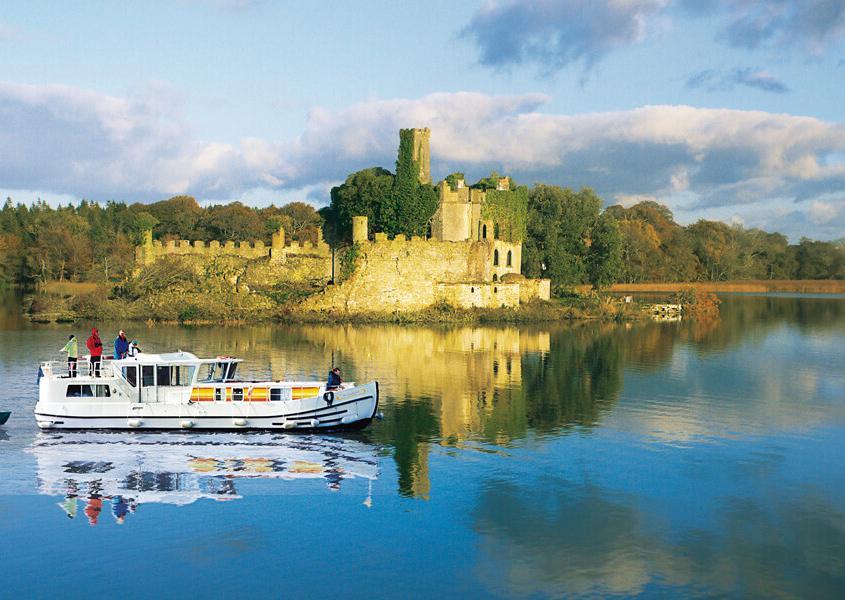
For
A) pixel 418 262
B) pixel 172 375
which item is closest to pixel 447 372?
pixel 172 375

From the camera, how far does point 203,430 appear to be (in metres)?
24.5

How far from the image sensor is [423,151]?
70000 millimetres

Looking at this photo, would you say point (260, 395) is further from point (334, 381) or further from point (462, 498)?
point (462, 498)

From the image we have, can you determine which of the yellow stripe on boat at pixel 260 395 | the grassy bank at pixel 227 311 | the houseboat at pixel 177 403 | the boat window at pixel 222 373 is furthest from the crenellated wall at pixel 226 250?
the yellow stripe on boat at pixel 260 395

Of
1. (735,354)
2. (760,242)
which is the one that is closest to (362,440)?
(735,354)

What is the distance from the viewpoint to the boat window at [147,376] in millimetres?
25047

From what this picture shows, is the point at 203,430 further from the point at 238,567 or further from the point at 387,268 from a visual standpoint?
the point at 387,268

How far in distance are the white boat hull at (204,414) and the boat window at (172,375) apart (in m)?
0.87

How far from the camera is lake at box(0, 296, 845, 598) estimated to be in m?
14.7

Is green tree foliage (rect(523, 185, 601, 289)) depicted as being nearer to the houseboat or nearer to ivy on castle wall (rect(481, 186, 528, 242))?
ivy on castle wall (rect(481, 186, 528, 242))

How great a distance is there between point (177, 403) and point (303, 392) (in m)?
3.53

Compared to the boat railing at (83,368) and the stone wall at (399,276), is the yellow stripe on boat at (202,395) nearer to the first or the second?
the boat railing at (83,368)

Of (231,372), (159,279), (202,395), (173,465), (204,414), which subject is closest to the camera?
(173,465)

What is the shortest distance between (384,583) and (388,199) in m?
54.0
